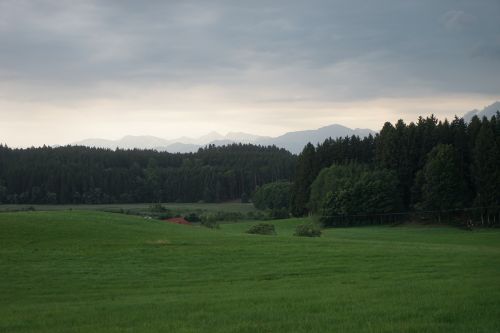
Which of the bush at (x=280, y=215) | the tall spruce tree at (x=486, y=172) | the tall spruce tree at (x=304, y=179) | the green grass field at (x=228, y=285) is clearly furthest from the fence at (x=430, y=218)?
the green grass field at (x=228, y=285)

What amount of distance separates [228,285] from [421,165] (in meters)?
73.5

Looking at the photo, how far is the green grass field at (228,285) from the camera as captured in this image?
1431 centimetres

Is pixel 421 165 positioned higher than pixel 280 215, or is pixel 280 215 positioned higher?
pixel 421 165

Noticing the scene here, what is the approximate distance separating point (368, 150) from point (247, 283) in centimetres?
8916

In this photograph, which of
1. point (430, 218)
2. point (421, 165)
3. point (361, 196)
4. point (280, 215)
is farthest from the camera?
point (280, 215)

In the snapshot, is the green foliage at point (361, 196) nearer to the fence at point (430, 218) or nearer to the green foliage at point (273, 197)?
the fence at point (430, 218)

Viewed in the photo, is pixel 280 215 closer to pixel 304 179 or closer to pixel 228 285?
pixel 304 179

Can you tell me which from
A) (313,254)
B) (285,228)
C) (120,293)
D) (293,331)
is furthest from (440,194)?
(293,331)

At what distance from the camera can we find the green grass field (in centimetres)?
1431

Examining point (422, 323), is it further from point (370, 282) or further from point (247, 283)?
point (247, 283)

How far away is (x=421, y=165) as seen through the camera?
299 feet

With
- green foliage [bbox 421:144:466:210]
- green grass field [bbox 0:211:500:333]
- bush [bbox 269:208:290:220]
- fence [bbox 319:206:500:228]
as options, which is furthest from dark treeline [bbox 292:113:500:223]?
green grass field [bbox 0:211:500:333]

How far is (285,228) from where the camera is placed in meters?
89.6

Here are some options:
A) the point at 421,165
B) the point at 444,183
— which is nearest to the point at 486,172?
the point at 444,183
